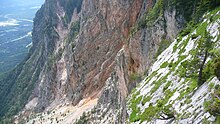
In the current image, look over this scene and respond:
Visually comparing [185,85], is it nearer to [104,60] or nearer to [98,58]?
[104,60]

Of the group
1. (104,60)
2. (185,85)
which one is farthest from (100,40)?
(185,85)

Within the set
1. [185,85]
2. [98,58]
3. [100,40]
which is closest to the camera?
[185,85]

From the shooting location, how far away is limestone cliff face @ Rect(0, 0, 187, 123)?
124ft

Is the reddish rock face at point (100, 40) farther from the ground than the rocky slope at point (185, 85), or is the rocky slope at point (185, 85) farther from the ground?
the rocky slope at point (185, 85)

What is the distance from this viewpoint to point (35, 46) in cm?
16925

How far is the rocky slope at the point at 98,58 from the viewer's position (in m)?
36.4

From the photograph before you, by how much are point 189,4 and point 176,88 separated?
12.8 metres

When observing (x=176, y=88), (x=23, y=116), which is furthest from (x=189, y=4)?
(x=23, y=116)

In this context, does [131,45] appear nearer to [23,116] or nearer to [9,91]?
[23,116]

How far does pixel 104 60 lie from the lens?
66.2m

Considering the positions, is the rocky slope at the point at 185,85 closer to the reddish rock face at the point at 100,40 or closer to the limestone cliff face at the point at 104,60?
the limestone cliff face at the point at 104,60

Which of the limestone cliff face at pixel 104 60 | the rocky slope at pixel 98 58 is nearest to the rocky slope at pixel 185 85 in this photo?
the limestone cliff face at pixel 104 60

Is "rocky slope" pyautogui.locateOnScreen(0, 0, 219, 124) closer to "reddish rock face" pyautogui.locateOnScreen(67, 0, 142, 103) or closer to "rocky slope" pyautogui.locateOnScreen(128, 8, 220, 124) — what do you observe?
"reddish rock face" pyautogui.locateOnScreen(67, 0, 142, 103)

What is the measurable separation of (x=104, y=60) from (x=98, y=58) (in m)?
3.04
